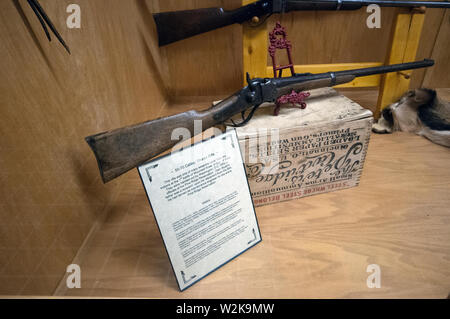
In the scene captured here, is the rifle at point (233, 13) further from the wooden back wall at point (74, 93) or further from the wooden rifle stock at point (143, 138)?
the wooden rifle stock at point (143, 138)

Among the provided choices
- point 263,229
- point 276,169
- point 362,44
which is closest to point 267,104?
point 276,169

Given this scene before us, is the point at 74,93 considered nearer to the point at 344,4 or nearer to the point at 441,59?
the point at 344,4

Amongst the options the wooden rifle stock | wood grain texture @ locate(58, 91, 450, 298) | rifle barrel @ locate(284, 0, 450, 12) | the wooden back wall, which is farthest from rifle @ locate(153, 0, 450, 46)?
wood grain texture @ locate(58, 91, 450, 298)

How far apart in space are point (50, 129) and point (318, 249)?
86 cm

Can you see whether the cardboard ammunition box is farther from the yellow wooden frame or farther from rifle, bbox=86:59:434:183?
the yellow wooden frame

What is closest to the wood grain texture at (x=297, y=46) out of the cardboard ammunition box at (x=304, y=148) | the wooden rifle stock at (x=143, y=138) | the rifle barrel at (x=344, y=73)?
the rifle barrel at (x=344, y=73)

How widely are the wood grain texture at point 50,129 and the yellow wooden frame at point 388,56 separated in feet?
1.96

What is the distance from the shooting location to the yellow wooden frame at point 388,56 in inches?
53.7

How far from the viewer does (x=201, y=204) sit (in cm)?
78

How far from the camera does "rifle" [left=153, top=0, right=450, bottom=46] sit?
129cm

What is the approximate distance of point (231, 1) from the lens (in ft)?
5.00

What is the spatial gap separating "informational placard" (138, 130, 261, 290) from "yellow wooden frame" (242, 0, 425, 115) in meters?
0.75

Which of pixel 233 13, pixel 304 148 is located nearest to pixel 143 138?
pixel 304 148

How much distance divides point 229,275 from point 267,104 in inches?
27.2
